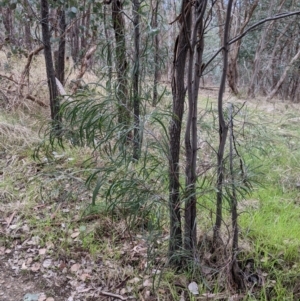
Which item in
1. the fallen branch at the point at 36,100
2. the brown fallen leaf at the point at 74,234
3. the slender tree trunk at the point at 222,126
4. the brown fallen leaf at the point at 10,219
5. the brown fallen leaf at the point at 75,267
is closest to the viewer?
the slender tree trunk at the point at 222,126

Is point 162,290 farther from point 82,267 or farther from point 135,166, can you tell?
point 135,166

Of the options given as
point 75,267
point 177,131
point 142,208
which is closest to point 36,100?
point 75,267

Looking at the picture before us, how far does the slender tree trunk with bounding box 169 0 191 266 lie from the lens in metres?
1.51

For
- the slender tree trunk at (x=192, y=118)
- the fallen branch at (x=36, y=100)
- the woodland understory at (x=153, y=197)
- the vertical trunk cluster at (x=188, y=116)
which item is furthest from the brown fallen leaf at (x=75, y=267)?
the fallen branch at (x=36, y=100)

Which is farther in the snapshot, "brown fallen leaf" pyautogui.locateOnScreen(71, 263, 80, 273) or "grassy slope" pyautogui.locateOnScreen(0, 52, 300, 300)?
"brown fallen leaf" pyautogui.locateOnScreen(71, 263, 80, 273)

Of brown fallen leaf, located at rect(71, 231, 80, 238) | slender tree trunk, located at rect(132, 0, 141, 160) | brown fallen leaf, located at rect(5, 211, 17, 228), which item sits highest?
slender tree trunk, located at rect(132, 0, 141, 160)

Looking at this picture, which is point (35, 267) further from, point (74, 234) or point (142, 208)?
point (142, 208)

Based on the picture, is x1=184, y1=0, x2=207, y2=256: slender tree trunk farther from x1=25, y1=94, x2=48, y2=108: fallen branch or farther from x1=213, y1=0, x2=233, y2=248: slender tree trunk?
x1=25, y1=94, x2=48, y2=108: fallen branch

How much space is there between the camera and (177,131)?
65.1 inches

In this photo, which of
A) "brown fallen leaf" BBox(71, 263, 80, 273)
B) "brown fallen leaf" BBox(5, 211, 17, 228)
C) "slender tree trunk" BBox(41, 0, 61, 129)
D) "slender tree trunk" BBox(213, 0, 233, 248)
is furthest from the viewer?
"slender tree trunk" BBox(41, 0, 61, 129)

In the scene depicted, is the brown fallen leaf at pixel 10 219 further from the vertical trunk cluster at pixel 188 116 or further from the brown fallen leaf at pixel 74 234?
the vertical trunk cluster at pixel 188 116

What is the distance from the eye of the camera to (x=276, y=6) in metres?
8.73

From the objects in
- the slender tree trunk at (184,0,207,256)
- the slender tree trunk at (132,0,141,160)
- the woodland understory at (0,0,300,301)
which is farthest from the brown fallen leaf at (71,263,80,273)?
the slender tree trunk at (132,0,141,160)

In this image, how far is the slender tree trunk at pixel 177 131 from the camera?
1515mm
